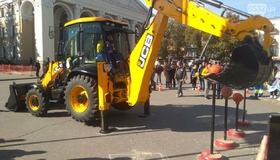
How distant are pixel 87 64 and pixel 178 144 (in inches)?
132

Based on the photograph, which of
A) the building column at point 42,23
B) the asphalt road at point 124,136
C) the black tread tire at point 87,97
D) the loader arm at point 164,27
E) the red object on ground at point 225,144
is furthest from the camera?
the building column at point 42,23

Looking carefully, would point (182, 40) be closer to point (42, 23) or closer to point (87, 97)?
point (42, 23)

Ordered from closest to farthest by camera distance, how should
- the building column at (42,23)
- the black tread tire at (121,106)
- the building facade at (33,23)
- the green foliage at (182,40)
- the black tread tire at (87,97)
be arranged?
the black tread tire at (87,97) < the black tread tire at (121,106) < the building column at (42,23) < the building facade at (33,23) < the green foliage at (182,40)

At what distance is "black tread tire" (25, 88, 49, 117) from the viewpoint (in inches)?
309

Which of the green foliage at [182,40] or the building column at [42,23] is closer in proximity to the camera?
the building column at [42,23]

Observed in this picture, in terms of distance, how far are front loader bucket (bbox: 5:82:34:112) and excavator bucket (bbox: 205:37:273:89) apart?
6560 mm

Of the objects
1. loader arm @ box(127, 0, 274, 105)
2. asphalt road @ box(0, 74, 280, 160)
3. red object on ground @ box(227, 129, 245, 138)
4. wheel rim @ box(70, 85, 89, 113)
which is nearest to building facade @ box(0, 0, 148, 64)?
asphalt road @ box(0, 74, 280, 160)

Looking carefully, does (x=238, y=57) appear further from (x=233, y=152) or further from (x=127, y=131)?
(x=127, y=131)

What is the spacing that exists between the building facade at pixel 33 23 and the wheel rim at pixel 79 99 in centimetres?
2563

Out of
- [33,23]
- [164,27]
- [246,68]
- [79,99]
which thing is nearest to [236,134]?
[246,68]

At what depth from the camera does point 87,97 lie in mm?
6848

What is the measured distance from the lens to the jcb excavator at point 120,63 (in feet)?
15.3


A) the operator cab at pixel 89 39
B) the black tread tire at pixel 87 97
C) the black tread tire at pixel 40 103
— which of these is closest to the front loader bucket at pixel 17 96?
the black tread tire at pixel 40 103

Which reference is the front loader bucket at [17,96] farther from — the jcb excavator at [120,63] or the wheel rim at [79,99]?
the wheel rim at [79,99]
